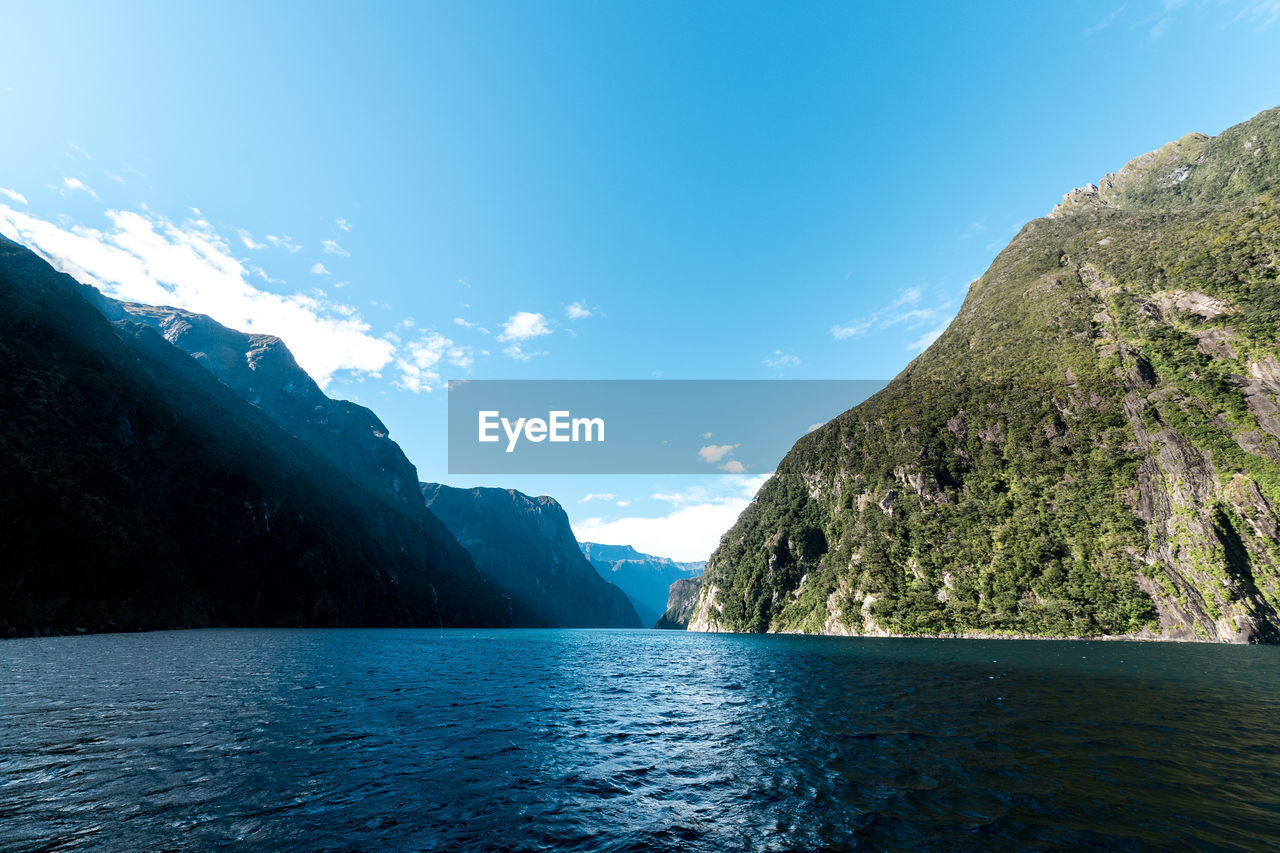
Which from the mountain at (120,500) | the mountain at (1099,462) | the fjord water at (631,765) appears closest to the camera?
the fjord water at (631,765)

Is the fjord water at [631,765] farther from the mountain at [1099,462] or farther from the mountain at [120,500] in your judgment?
the mountain at [1099,462]

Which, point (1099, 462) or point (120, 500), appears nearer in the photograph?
point (120, 500)

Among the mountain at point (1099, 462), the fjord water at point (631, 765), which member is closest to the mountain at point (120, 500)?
the fjord water at point (631, 765)

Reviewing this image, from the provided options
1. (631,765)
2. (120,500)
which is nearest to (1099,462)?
(631,765)

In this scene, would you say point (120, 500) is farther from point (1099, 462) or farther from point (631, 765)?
point (1099, 462)

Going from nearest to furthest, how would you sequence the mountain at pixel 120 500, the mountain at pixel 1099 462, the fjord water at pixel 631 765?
1. the fjord water at pixel 631 765
2. the mountain at pixel 120 500
3. the mountain at pixel 1099 462

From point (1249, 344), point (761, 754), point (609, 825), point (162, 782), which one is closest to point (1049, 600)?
point (1249, 344)

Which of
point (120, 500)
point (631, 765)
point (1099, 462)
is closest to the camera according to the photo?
point (631, 765)
